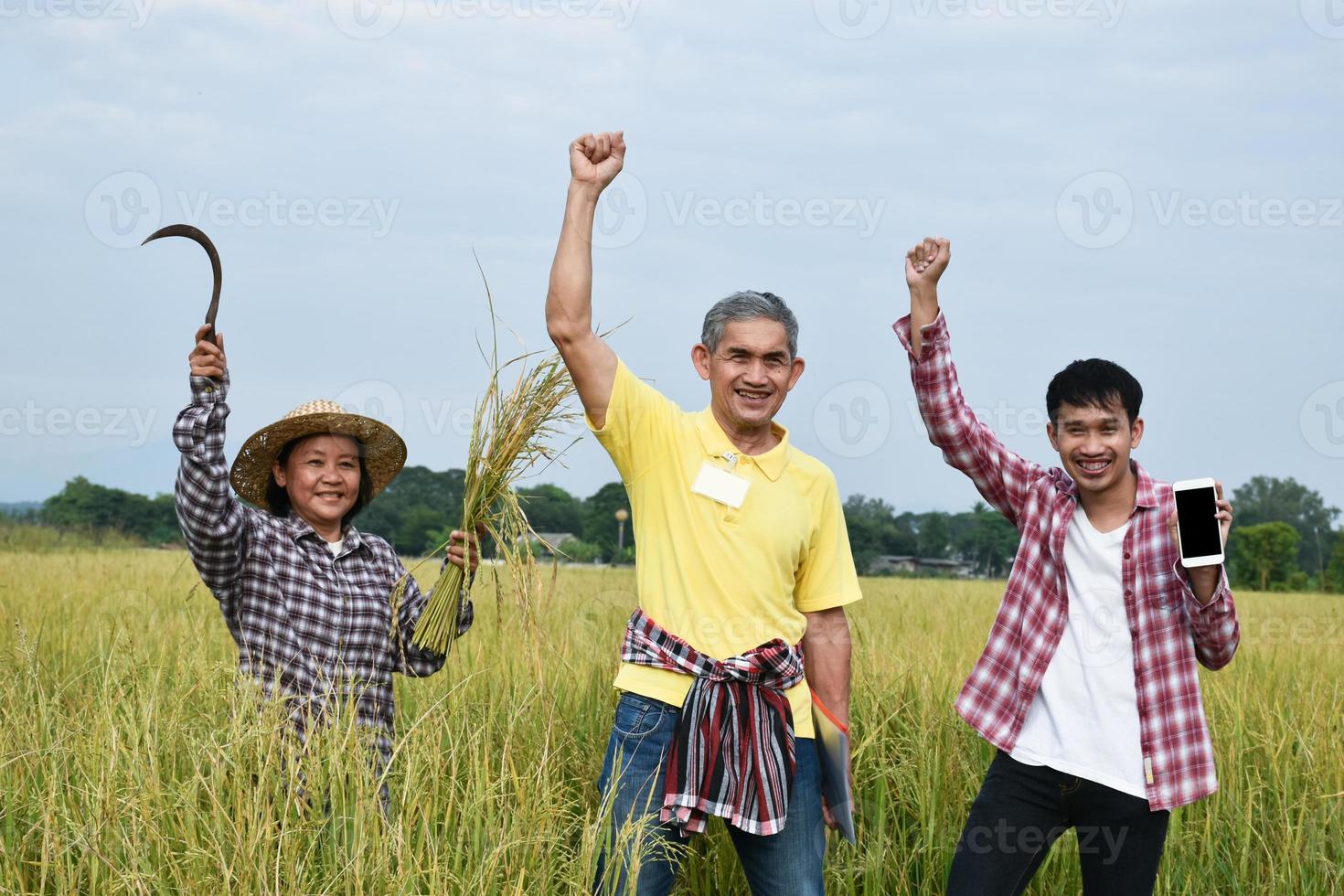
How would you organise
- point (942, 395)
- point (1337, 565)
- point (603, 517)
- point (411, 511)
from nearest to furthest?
point (942, 395) < point (411, 511) < point (1337, 565) < point (603, 517)

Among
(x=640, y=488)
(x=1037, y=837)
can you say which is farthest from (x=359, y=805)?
(x=1037, y=837)

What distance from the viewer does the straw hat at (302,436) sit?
3.15 m

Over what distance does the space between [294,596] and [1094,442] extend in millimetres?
2058

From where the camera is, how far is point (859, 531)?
3378 centimetres

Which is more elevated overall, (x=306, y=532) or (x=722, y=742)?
(x=306, y=532)

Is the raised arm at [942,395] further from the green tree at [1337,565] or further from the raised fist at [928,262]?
the green tree at [1337,565]

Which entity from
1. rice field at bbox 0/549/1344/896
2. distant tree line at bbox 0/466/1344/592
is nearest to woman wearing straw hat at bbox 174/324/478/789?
rice field at bbox 0/549/1344/896

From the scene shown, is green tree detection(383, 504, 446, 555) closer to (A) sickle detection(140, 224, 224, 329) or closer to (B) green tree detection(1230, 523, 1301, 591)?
(A) sickle detection(140, 224, 224, 329)

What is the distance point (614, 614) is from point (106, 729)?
3697mm

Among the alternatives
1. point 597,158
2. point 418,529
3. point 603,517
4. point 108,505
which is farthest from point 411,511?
point 597,158

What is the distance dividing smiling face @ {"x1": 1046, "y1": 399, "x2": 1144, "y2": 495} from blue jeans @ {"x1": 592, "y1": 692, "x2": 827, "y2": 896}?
38.1 inches

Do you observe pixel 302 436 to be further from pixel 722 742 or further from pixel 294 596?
pixel 722 742

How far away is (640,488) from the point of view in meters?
2.65

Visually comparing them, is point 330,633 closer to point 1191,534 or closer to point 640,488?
point 640,488
